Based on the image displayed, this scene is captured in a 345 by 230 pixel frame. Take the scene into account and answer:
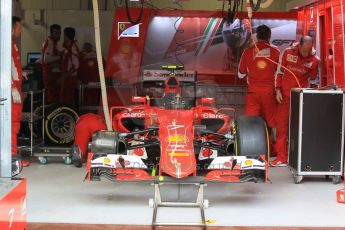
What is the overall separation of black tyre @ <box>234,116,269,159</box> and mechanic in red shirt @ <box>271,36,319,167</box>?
1889 millimetres

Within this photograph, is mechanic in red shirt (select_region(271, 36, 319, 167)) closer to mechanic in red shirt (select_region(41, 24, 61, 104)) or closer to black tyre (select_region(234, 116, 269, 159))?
black tyre (select_region(234, 116, 269, 159))

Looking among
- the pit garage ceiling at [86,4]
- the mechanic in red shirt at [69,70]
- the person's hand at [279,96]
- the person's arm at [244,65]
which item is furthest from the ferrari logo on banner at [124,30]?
the person's hand at [279,96]

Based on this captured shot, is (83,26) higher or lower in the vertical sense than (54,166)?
higher

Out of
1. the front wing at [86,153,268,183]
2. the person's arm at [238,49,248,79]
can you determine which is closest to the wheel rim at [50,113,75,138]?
the person's arm at [238,49,248,79]

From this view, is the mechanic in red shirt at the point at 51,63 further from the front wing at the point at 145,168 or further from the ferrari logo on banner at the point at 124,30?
the front wing at the point at 145,168

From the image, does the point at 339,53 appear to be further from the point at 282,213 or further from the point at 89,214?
the point at 89,214

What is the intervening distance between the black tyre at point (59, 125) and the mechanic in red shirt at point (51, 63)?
206 cm

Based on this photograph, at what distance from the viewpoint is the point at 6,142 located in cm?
302

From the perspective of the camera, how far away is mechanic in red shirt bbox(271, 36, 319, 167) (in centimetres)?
730

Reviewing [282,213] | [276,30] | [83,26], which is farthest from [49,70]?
[282,213]

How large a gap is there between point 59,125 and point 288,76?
10.5 feet

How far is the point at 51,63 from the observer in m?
10.5

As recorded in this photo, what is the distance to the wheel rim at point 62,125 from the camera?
26.0 ft

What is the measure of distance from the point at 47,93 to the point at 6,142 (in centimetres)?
736
